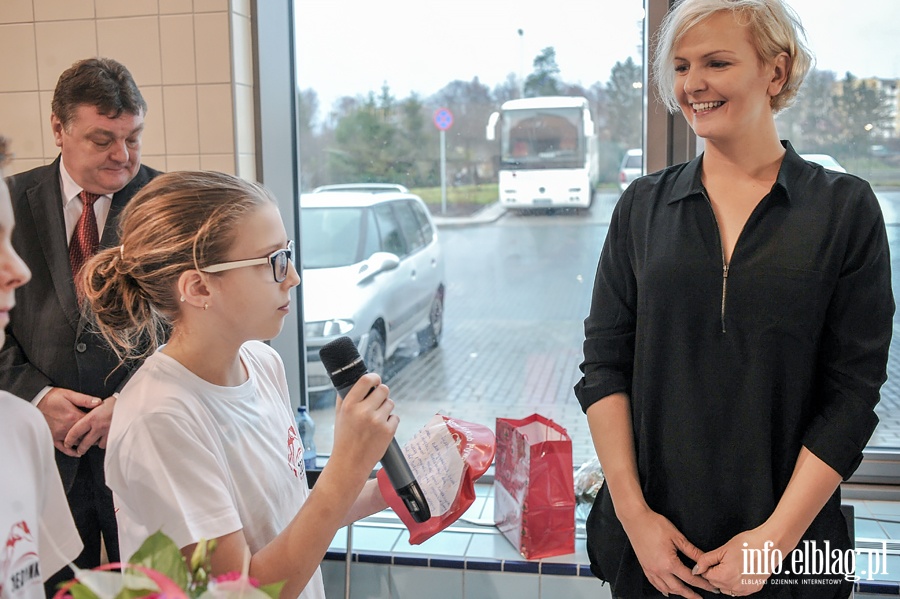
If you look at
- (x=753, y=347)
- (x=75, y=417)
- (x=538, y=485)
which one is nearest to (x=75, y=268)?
(x=75, y=417)

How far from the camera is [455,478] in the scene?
5.02 feet

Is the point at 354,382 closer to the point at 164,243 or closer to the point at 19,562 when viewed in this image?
the point at 164,243

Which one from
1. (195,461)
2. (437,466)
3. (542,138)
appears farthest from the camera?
(542,138)

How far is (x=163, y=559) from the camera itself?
625 mm

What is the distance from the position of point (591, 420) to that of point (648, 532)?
232 millimetres

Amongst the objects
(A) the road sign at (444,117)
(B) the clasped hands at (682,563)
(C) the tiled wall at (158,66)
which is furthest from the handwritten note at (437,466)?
(A) the road sign at (444,117)

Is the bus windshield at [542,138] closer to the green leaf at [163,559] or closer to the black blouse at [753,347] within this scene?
the black blouse at [753,347]

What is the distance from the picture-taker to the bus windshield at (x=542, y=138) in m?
2.50

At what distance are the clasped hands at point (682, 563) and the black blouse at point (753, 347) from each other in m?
0.04

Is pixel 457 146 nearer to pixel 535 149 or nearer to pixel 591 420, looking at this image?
pixel 535 149

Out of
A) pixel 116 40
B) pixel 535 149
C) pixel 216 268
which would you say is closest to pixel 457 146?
pixel 535 149

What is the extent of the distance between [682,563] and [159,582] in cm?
104

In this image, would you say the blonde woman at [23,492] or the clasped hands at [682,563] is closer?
the blonde woman at [23,492]

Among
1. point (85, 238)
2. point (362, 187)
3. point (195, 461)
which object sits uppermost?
point (362, 187)
